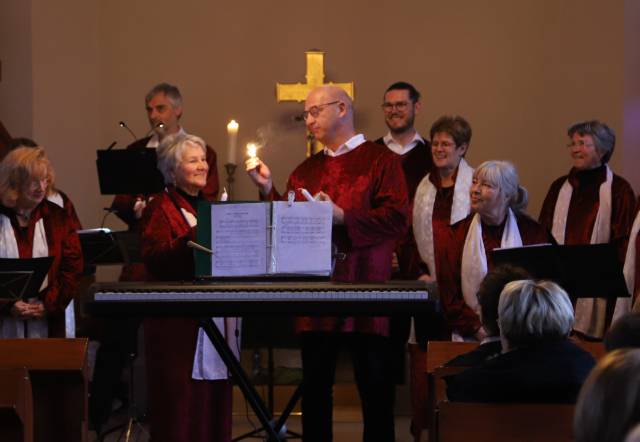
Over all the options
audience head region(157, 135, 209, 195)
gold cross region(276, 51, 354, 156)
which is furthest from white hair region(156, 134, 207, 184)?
gold cross region(276, 51, 354, 156)

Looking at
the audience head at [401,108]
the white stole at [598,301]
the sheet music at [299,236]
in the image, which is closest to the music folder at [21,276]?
the sheet music at [299,236]

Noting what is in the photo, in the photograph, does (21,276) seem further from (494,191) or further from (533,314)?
(533,314)

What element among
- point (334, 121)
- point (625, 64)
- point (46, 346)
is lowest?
point (46, 346)

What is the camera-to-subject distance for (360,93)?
8.73 m

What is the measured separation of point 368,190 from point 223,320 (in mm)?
931

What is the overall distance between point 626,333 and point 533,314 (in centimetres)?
54

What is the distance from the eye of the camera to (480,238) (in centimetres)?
580

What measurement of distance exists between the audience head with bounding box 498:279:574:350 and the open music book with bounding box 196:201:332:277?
131cm

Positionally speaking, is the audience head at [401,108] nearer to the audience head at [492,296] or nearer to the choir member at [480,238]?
the choir member at [480,238]

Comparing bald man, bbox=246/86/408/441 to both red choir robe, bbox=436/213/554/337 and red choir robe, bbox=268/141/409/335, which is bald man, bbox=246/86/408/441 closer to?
red choir robe, bbox=268/141/409/335

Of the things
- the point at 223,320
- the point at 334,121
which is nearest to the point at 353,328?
the point at 223,320

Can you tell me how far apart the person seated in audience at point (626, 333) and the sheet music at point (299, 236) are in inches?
73.5

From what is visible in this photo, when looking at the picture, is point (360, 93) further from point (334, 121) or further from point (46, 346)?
point (46, 346)

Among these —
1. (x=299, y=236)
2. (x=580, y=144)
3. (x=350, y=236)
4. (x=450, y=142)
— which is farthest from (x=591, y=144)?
(x=299, y=236)
